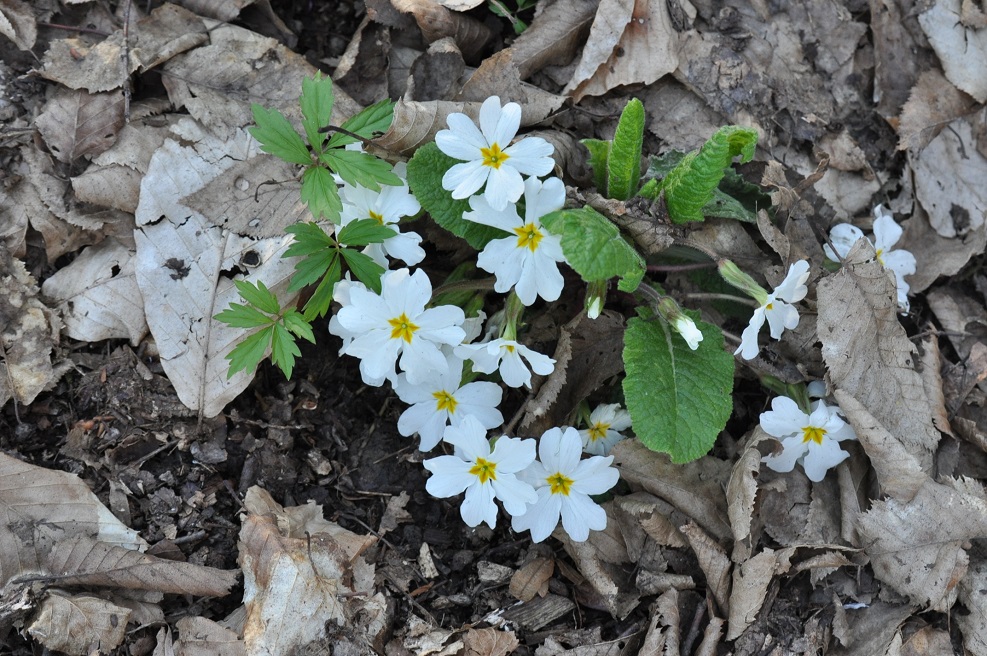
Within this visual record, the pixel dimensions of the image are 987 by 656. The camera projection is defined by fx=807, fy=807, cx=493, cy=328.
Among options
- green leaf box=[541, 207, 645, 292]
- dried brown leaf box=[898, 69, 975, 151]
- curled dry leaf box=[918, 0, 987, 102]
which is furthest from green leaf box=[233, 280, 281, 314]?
curled dry leaf box=[918, 0, 987, 102]

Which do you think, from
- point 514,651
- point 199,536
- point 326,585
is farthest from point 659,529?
point 199,536

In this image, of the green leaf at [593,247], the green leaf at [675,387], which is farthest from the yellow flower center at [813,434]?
the green leaf at [593,247]

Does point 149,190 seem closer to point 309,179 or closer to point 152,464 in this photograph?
point 309,179

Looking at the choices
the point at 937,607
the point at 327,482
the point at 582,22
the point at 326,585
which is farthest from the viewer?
the point at 582,22

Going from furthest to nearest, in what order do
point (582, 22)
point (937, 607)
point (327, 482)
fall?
point (582, 22)
point (327, 482)
point (937, 607)

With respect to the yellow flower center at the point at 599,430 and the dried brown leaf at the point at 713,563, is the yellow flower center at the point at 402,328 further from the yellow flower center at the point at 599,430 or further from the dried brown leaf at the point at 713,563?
the dried brown leaf at the point at 713,563

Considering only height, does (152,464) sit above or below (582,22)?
below

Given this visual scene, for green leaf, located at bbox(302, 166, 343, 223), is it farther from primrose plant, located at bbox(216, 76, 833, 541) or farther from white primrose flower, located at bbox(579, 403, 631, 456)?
white primrose flower, located at bbox(579, 403, 631, 456)
